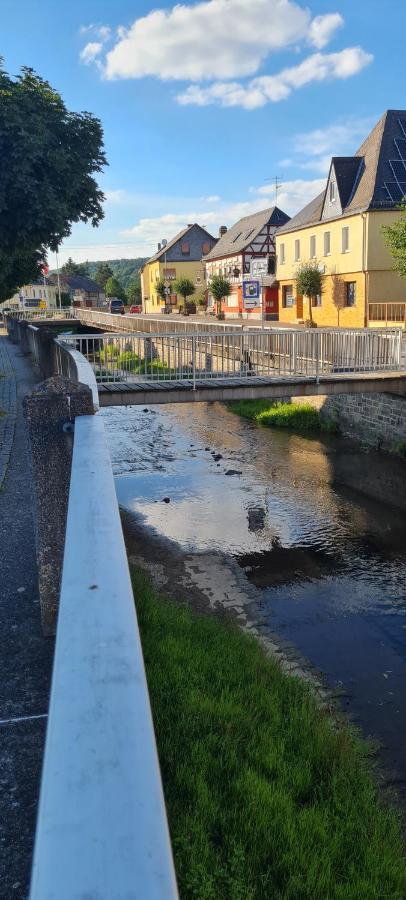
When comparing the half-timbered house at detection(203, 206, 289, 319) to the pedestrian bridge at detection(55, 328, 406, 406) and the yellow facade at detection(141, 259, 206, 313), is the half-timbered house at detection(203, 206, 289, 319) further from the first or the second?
the pedestrian bridge at detection(55, 328, 406, 406)

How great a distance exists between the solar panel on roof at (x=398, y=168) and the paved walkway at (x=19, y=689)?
31.3 meters

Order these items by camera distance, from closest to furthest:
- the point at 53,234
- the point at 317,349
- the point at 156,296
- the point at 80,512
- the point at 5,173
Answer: the point at 80,512
the point at 5,173
the point at 53,234
the point at 317,349
the point at 156,296

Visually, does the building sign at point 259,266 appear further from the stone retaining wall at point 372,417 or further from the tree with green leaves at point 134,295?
the tree with green leaves at point 134,295

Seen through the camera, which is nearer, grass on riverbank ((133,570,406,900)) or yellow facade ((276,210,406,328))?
grass on riverbank ((133,570,406,900))

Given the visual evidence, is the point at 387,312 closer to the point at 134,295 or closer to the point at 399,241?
the point at 399,241

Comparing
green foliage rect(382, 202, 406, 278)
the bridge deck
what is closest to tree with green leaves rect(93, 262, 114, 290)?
green foliage rect(382, 202, 406, 278)

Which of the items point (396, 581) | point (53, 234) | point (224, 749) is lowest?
point (396, 581)

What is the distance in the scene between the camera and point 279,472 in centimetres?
1794

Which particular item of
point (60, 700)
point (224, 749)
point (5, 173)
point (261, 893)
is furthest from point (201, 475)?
point (60, 700)

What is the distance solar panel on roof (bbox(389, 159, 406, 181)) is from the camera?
33531 millimetres

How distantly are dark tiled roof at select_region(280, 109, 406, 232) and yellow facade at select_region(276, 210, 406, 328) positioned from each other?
0.60 meters

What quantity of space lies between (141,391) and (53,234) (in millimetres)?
3664

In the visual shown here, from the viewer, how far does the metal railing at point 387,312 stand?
30237mm

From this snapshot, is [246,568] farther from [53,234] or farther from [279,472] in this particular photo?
[53,234]
